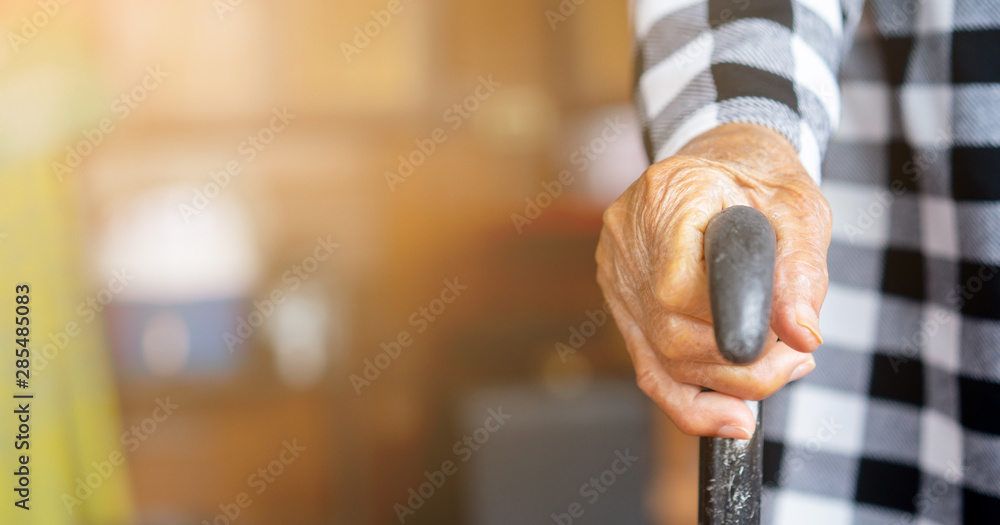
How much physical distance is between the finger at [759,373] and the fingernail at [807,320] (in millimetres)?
30

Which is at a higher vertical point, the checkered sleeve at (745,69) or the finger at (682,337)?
the checkered sleeve at (745,69)

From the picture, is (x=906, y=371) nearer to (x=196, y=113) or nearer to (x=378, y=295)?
(x=378, y=295)

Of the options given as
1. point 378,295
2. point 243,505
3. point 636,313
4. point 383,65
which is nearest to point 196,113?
point 383,65

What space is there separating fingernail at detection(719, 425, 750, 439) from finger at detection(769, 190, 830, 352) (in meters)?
0.06

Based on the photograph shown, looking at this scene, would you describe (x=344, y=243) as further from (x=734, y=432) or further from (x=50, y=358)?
(x=734, y=432)

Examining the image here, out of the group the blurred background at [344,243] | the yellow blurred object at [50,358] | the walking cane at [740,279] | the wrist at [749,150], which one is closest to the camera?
the walking cane at [740,279]

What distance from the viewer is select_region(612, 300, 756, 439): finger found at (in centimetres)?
37

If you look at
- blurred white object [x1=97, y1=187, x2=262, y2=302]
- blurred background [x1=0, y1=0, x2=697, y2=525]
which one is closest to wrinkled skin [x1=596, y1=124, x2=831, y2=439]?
blurred background [x1=0, y1=0, x2=697, y2=525]

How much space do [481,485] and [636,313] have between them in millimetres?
1577

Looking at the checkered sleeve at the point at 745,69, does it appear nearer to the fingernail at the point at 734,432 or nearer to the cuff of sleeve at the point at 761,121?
the cuff of sleeve at the point at 761,121

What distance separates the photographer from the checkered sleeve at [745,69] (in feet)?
1.46

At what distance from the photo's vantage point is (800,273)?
34cm

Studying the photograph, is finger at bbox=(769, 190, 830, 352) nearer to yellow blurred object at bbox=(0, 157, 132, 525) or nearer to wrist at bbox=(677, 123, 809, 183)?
wrist at bbox=(677, 123, 809, 183)

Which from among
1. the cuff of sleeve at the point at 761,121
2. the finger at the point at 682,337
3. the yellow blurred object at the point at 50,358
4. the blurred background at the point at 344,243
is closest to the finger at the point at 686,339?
the finger at the point at 682,337
